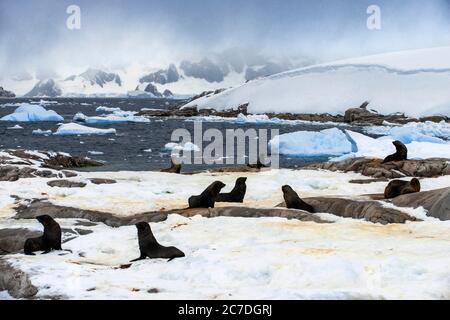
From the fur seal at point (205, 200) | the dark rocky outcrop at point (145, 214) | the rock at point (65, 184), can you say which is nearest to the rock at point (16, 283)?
the dark rocky outcrop at point (145, 214)

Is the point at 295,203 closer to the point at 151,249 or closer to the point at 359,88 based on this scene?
the point at 151,249

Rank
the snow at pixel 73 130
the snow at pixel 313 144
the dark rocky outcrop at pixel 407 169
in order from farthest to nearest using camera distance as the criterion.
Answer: the snow at pixel 73 130 → the snow at pixel 313 144 → the dark rocky outcrop at pixel 407 169

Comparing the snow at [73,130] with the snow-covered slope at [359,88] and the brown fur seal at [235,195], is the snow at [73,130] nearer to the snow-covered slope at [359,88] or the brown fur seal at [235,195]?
the brown fur seal at [235,195]

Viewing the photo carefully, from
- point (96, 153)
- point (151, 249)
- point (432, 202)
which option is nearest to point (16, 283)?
point (151, 249)

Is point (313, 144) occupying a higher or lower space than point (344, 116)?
lower

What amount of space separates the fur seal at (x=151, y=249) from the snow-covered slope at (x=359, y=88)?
83.7 m

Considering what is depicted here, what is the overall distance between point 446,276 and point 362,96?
99.4 meters

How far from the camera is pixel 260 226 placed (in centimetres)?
1288

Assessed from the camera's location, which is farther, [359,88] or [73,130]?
[359,88]
